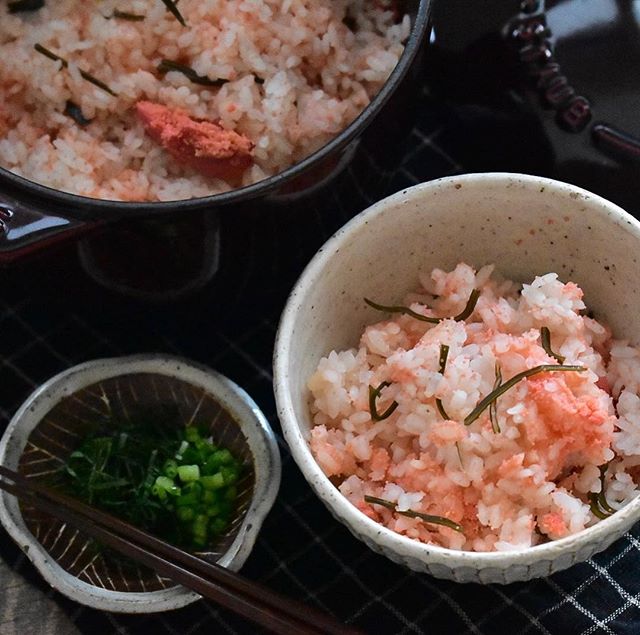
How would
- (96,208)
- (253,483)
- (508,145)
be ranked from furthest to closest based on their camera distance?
(508,145), (253,483), (96,208)

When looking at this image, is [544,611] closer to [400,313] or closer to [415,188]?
[400,313]

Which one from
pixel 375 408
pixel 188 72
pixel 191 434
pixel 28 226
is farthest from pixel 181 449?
pixel 188 72

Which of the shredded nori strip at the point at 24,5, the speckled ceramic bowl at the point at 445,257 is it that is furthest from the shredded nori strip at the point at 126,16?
the speckled ceramic bowl at the point at 445,257

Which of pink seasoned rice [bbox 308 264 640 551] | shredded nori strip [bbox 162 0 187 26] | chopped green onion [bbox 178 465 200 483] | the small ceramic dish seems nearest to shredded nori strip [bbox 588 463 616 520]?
pink seasoned rice [bbox 308 264 640 551]

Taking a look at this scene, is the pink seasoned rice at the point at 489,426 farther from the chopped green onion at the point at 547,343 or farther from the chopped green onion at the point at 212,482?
the chopped green onion at the point at 212,482

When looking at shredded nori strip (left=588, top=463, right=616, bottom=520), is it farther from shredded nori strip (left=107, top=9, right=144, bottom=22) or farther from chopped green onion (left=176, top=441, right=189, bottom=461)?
shredded nori strip (left=107, top=9, right=144, bottom=22)

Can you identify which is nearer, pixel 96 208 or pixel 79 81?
pixel 96 208

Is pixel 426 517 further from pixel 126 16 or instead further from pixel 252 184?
pixel 126 16

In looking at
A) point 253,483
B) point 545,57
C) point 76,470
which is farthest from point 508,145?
point 76,470
